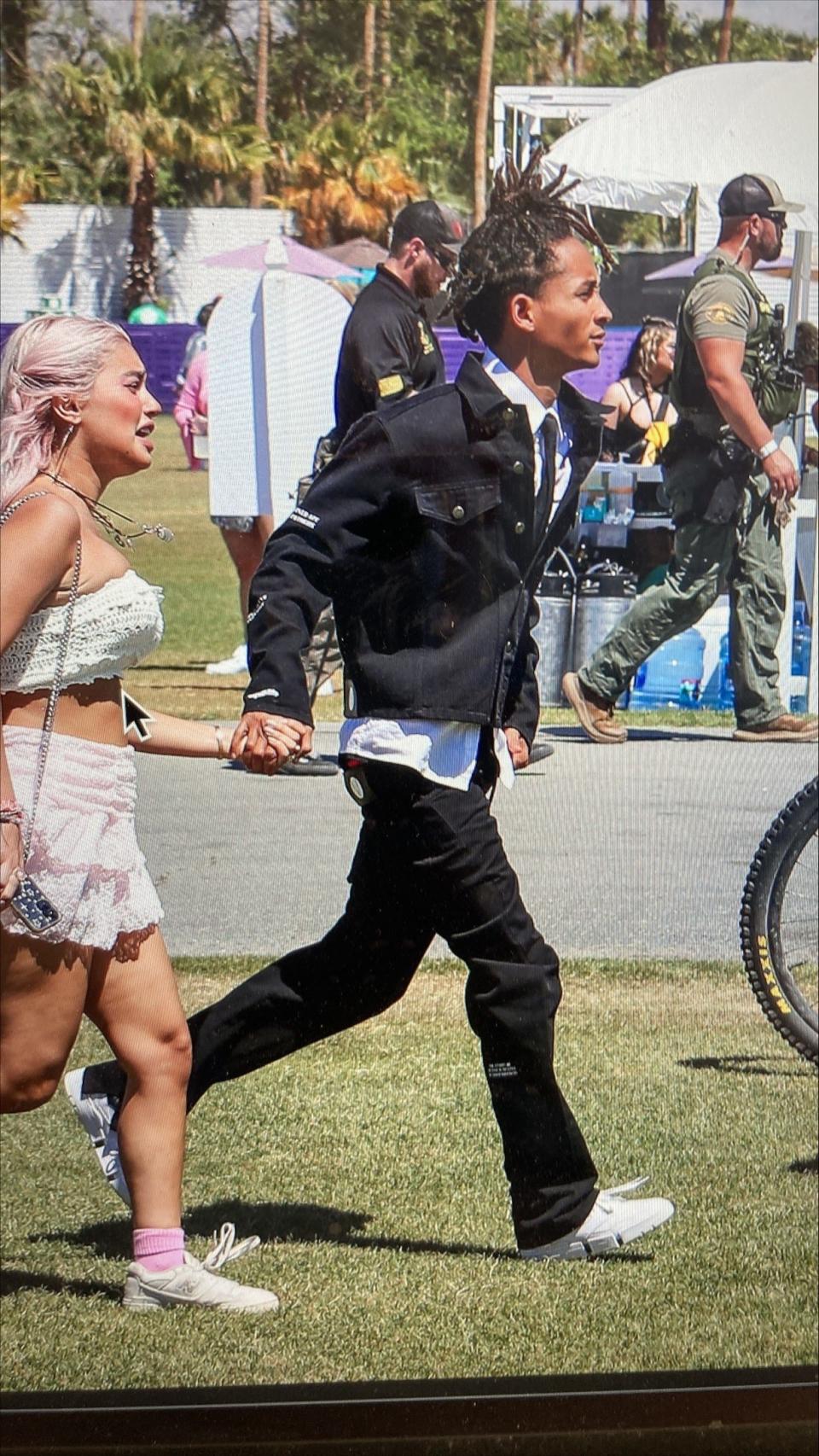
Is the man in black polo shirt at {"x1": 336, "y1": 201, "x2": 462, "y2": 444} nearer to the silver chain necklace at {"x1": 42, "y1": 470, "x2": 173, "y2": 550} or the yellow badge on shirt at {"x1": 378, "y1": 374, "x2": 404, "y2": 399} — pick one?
the yellow badge on shirt at {"x1": 378, "y1": 374, "x2": 404, "y2": 399}

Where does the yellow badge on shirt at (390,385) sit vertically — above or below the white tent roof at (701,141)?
below

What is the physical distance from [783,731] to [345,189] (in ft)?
4.14

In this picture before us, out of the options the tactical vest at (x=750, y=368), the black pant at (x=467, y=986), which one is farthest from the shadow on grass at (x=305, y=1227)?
the tactical vest at (x=750, y=368)

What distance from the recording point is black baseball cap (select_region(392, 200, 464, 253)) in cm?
323

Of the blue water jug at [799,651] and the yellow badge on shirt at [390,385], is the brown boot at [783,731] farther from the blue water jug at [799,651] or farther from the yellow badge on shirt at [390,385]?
the yellow badge on shirt at [390,385]

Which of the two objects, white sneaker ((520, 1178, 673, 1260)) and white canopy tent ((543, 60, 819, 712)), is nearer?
white canopy tent ((543, 60, 819, 712))

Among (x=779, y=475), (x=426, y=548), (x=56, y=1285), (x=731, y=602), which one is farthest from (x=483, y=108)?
(x=56, y=1285)

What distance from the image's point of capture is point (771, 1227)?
360cm

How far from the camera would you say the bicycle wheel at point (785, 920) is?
3.80 m

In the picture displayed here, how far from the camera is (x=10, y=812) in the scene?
2801mm

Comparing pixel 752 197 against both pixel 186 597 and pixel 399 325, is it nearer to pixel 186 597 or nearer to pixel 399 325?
pixel 399 325

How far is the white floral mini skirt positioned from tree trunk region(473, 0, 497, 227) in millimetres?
1051

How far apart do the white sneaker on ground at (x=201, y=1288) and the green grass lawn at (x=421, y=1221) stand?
2cm

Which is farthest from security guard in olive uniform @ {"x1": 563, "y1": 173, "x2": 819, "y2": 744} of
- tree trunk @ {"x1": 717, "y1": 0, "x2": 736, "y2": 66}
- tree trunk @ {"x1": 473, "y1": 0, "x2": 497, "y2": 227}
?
tree trunk @ {"x1": 473, "y1": 0, "x2": 497, "y2": 227}
